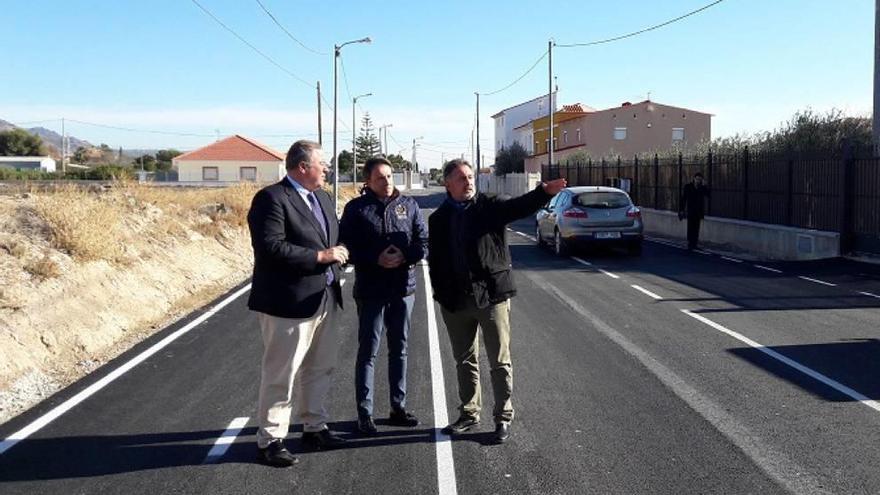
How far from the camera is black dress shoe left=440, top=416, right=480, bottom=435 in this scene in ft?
19.9

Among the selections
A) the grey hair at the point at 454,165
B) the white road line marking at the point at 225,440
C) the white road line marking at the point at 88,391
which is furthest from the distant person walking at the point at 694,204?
the white road line marking at the point at 225,440

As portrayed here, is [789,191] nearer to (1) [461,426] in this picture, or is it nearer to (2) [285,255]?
(1) [461,426]

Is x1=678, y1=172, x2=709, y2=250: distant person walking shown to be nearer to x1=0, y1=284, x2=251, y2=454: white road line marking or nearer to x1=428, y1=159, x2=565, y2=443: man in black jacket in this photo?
x1=0, y1=284, x2=251, y2=454: white road line marking

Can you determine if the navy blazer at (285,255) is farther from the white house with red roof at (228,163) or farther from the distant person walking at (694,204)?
the white house with red roof at (228,163)

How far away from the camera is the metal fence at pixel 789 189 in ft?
55.9

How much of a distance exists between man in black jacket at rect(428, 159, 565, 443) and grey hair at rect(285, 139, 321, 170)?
3.36 ft

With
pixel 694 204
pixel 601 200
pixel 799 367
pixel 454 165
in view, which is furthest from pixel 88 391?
pixel 694 204

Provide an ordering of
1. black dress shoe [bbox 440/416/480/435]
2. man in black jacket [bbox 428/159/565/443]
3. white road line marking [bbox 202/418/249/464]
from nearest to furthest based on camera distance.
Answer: white road line marking [bbox 202/418/249/464]
man in black jacket [bbox 428/159/565/443]
black dress shoe [bbox 440/416/480/435]

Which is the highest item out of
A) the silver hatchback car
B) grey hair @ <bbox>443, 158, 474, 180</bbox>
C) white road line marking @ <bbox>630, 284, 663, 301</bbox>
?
grey hair @ <bbox>443, 158, 474, 180</bbox>

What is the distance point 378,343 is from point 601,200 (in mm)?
14061

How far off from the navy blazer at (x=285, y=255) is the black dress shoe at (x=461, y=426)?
1.28 meters

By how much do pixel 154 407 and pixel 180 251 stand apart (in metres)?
10.1

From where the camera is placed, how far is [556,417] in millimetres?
6477

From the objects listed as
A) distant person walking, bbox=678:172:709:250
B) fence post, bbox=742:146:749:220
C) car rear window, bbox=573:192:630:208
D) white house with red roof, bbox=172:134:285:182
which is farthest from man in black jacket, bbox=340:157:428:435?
white house with red roof, bbox=172:134:285:182
